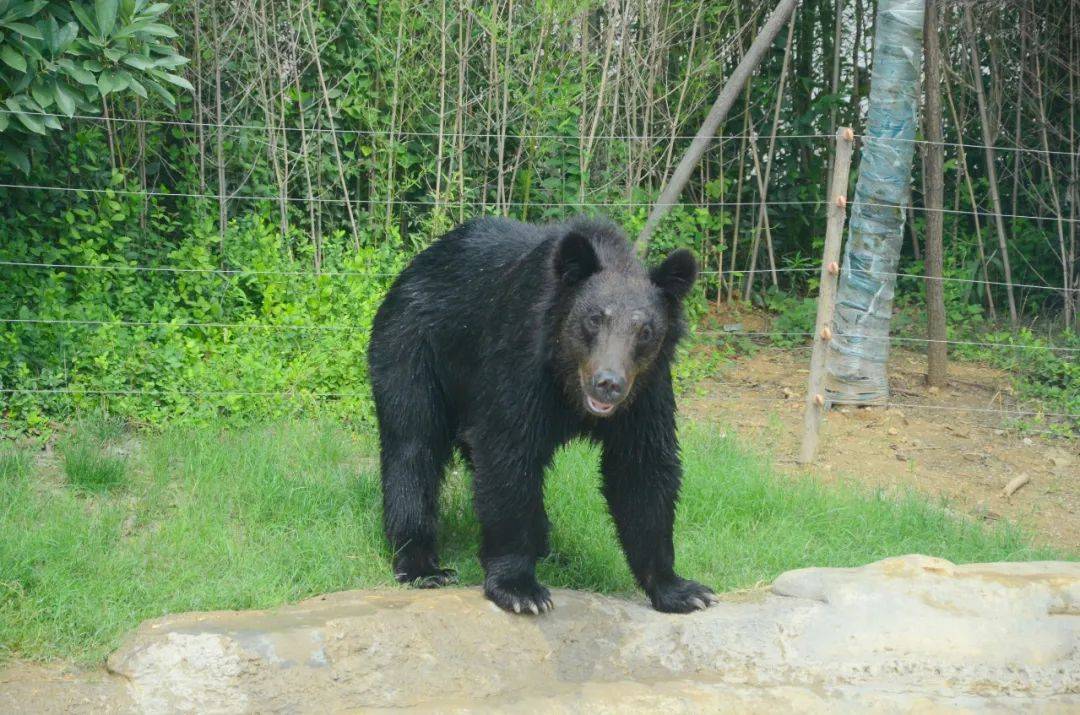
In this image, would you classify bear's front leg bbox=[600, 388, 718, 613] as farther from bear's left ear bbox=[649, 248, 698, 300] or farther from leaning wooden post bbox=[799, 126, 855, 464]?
leaning wooden post bbox=[799, 126, 855, 464]

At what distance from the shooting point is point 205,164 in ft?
28.0

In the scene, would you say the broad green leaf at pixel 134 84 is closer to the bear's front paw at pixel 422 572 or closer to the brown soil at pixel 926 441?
the bear's front paw at pixel 422 572

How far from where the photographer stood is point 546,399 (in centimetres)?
464

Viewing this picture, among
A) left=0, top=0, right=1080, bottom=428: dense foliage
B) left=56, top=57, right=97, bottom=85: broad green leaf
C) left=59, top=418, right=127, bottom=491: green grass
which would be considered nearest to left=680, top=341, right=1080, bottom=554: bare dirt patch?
left=0, top=0, right=1080, bottom=428: dense foliage

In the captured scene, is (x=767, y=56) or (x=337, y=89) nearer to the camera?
(x=337, y=89)

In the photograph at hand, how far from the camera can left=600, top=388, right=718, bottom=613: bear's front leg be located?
4.71 metres

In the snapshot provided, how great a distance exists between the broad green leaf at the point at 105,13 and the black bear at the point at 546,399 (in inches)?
95.7

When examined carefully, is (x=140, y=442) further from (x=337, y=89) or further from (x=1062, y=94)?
(x=1062, y=94)

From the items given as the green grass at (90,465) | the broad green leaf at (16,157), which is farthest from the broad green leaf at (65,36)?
the green grass at (90,465)

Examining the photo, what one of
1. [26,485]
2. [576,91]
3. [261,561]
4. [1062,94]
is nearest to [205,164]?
[576,91]

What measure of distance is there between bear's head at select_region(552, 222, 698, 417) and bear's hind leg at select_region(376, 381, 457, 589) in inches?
37.9

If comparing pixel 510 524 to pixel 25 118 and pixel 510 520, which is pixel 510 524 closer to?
pixel 510 520

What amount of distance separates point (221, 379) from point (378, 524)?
193 cm

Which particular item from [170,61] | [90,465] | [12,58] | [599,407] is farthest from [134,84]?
[599,407]
